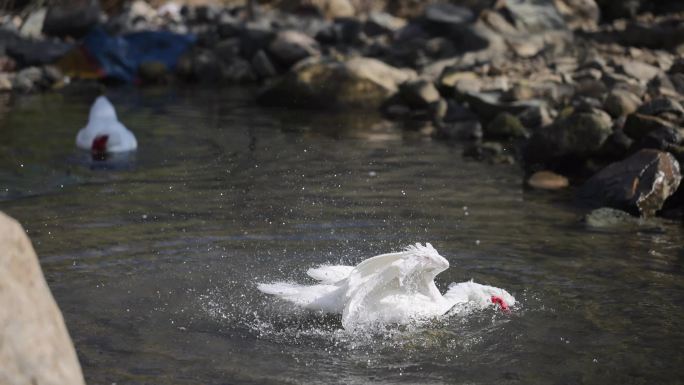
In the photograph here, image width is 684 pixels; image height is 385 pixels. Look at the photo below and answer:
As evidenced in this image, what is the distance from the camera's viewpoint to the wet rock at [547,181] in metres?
11.2

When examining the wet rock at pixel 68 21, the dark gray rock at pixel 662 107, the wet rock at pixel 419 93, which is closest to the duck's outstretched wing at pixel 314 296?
the dark gray rock at pixel 662 107

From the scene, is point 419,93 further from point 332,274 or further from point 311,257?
point 332,274

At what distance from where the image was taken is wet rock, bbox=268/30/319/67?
21391 millimetres

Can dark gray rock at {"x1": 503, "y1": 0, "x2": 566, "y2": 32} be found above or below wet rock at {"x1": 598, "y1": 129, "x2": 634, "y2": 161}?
above

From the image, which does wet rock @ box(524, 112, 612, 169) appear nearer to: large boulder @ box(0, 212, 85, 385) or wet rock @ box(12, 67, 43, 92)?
large boulder @ box(0, 212, 85, 385)

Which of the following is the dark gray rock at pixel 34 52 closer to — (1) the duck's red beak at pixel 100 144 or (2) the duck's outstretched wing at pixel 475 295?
(1) the duck's red beak at pixel 100 144

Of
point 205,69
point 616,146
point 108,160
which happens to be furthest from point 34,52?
point 616,146

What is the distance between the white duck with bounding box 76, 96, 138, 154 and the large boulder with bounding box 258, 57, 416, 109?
16.2 feet

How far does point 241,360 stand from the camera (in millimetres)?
5625

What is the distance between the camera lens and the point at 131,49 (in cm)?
2158

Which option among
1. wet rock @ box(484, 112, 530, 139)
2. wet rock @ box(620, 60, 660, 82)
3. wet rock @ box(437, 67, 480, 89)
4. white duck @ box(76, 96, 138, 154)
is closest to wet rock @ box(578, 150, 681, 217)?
wet rock @ box(484, 112, 530, 139)

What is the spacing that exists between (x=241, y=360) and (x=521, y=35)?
1603 cm

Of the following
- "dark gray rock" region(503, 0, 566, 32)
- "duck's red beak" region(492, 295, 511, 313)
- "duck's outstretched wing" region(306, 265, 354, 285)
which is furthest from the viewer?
"dark gray rock" region(503, 0, 566, 32)

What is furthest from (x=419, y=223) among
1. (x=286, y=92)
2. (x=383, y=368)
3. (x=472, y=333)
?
(x=286, y=92)
